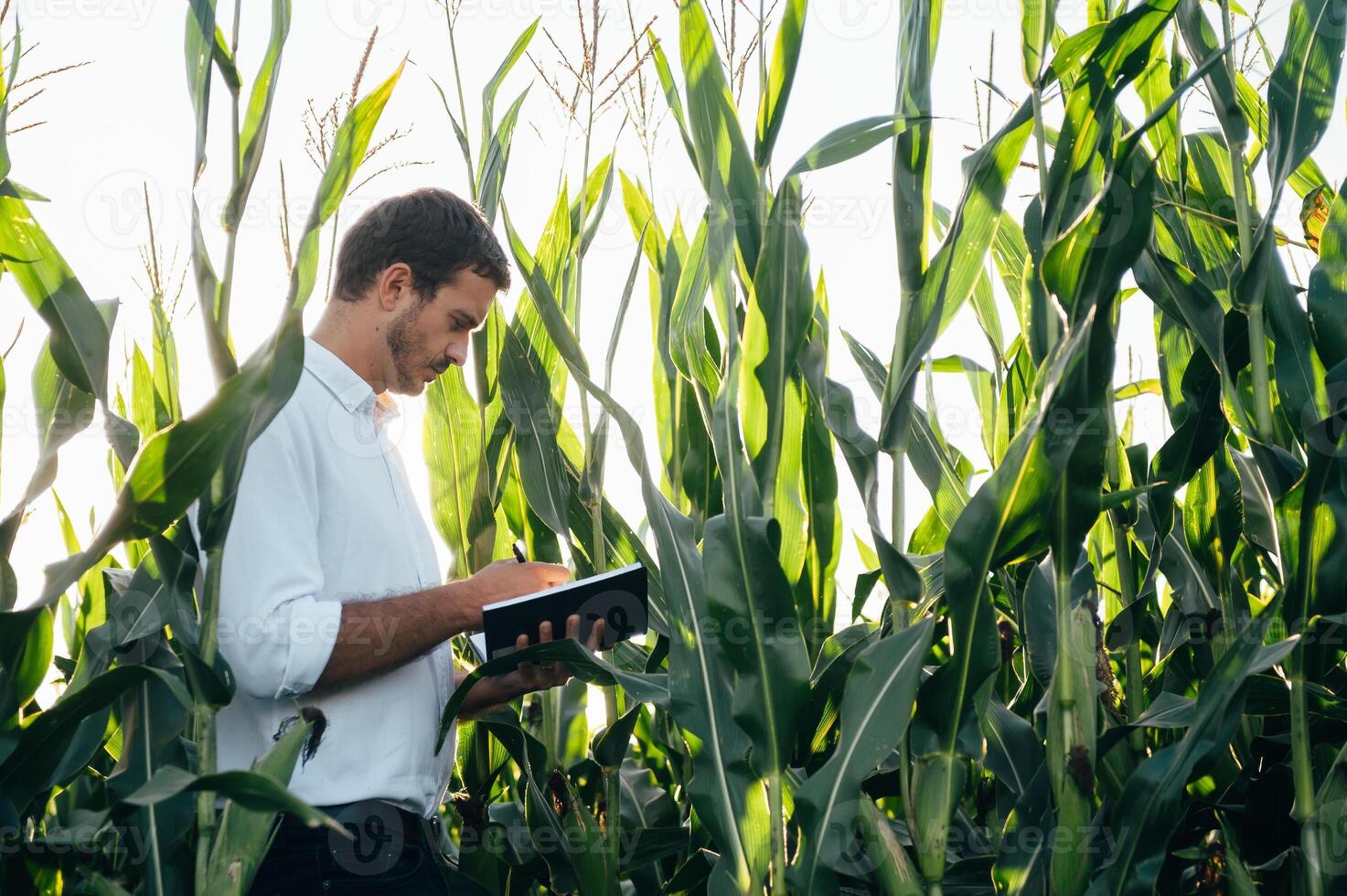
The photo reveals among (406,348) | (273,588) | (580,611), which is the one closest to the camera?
(273,588)

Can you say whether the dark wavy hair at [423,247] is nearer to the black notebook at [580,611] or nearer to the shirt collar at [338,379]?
the shirt collar at [338,379]

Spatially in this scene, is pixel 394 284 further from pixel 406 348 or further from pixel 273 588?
pixel 273 588

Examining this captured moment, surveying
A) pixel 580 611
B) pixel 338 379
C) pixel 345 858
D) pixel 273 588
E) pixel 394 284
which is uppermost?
pixel 394 284

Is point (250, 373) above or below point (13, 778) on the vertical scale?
above

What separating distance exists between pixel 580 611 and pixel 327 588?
33 centimetres

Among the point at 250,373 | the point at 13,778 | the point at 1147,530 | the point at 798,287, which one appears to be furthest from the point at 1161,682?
the point at 13,778

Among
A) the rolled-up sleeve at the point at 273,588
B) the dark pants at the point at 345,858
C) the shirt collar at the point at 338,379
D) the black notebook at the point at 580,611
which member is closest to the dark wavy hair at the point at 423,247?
the shirt collar at the point at 338,379

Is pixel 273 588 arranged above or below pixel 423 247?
Result: below

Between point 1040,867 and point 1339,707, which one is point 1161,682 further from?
point 1040,867

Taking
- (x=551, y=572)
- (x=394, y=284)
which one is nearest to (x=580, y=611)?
(x=551, y=572)

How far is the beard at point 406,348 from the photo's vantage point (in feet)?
5.54

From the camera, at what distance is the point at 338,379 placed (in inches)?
63.6

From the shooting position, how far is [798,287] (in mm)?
1357

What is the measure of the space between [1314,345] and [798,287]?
2.25ft
